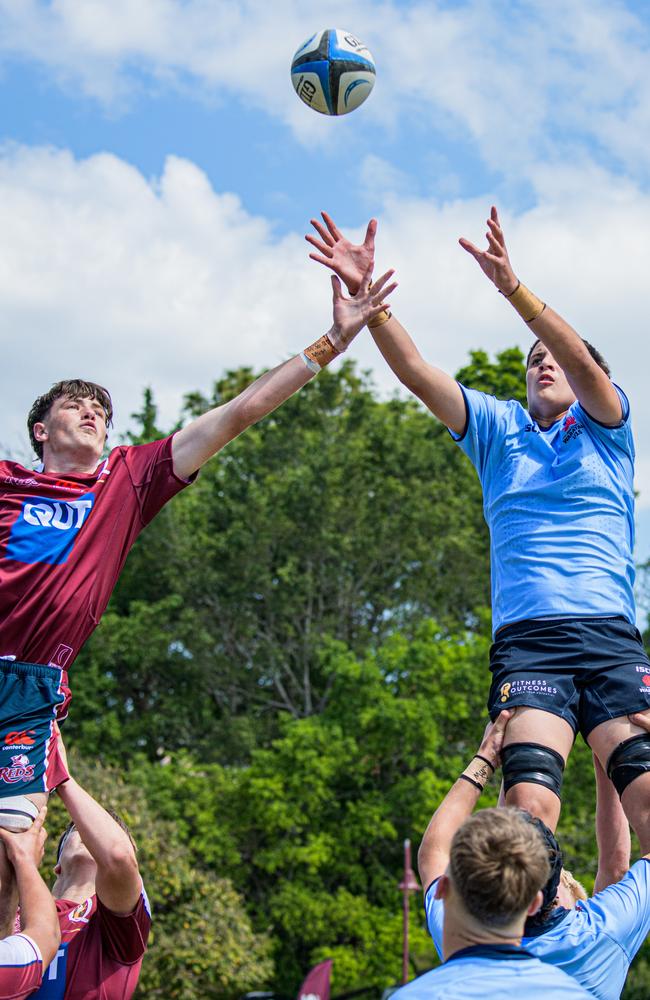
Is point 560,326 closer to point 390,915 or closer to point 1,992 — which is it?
point 1,992

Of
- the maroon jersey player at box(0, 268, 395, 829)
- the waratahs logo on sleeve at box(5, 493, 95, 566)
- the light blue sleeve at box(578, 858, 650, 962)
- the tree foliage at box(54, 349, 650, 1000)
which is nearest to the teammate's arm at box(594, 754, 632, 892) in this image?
the light blue sleeve at box(578, 858, 650, 962)

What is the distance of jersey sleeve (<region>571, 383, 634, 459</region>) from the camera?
15.4 ft

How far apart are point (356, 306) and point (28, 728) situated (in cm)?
221

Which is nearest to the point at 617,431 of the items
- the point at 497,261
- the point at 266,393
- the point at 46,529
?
the point at 497,261

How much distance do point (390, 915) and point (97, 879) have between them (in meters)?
24.9

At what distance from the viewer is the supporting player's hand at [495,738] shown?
4012mm

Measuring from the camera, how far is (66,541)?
4520 mm

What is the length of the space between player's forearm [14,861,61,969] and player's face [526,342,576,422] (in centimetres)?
283

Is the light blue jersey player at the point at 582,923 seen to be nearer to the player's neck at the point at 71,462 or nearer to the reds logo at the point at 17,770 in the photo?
the reds logo at the point at 17,770

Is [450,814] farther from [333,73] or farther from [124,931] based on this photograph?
[333,73]

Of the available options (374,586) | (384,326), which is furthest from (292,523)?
(384,326)

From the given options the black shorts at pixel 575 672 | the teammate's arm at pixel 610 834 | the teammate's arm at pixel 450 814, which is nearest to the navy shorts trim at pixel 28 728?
the teammate's arm at pixel 450 814

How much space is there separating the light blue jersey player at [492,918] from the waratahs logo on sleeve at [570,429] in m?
2.33

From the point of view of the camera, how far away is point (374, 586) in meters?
32.1
